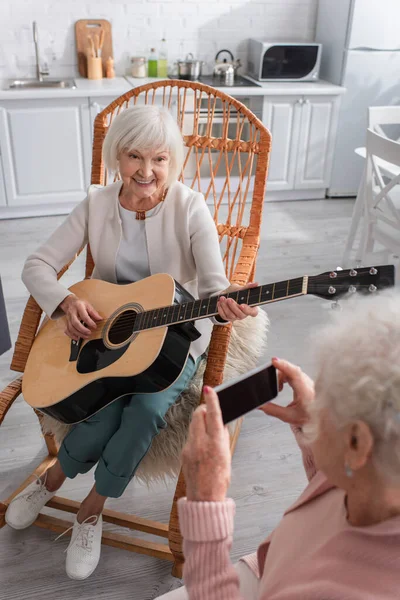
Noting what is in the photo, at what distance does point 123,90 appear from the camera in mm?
3459

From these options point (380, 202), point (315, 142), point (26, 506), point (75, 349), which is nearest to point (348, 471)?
point (75, 349)

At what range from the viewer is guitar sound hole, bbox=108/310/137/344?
138cm

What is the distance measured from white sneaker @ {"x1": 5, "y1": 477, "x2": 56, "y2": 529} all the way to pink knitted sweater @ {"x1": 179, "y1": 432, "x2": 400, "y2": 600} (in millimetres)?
909

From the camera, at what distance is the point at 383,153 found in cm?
243

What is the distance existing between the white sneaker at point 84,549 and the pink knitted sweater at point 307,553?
0.71 meters

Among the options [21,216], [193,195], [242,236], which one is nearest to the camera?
[193,195]

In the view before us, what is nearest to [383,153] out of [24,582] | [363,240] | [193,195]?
[363,240]

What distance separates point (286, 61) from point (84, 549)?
335cm

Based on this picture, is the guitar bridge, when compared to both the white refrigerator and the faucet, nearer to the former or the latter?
the faucet

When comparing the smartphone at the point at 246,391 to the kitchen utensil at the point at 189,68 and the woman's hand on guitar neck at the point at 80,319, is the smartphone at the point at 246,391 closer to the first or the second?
the woman's hand on guitar neck at the point at 80,319

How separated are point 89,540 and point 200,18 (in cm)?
354

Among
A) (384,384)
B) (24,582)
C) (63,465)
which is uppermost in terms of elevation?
(384,384)

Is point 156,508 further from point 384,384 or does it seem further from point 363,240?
point 363,240

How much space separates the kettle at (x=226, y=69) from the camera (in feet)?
12.2
